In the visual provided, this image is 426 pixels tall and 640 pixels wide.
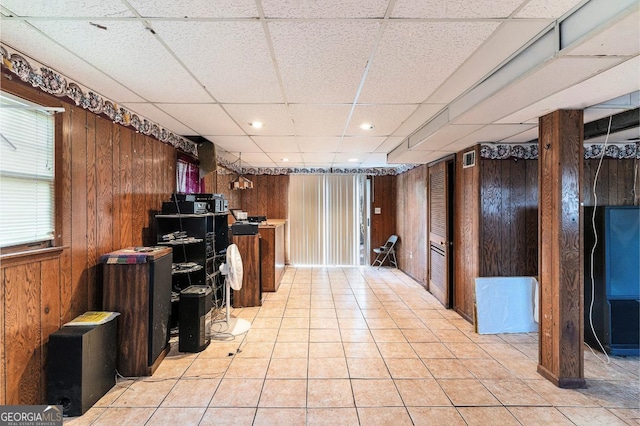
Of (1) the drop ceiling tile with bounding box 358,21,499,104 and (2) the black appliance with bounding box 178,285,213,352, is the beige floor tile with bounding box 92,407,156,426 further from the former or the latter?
(1) the drop ceiling tile with bounding box 358,21,499,104

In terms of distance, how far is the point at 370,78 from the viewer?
2.15 metres

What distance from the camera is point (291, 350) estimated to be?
121 inches

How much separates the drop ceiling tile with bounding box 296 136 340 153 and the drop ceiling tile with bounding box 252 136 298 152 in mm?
100

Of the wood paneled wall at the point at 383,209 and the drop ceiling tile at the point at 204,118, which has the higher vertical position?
the drop ceiling tile at the point at 204,118

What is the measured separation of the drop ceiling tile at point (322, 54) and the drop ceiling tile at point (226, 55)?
11 centimetres

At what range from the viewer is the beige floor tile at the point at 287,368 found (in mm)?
2604

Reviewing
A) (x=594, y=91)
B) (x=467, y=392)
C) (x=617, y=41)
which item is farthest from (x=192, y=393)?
(x=594, y=91)

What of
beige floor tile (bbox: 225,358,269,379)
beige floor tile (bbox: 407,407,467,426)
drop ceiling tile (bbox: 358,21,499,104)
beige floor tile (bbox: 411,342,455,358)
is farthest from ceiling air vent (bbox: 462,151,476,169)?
beige floor tile (bbox: 225,358,269,379)

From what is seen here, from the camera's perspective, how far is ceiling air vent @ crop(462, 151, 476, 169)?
12.5ft

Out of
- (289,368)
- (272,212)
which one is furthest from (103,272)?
(272,212)

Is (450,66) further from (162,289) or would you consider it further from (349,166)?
(349,166)

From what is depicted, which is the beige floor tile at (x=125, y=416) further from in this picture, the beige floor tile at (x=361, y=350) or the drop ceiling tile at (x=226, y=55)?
the drop ceiling tile at (x=226, y=55)

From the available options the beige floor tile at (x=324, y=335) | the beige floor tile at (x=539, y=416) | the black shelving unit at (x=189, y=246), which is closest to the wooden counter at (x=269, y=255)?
the black shelving unit at (x=189, y=246)

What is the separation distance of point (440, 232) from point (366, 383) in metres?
2.96
